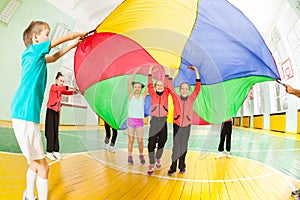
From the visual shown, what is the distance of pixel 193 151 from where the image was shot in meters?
2.31

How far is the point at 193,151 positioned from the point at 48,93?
1.31m

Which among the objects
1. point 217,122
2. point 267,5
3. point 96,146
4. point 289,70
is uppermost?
point 267,5

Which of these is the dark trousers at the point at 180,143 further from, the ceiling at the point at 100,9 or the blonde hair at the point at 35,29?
the blonde hair at the point at 35,29

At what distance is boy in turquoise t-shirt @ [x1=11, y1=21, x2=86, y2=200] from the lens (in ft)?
2.68

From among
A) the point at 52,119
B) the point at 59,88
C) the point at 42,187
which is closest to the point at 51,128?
the point at 52,119

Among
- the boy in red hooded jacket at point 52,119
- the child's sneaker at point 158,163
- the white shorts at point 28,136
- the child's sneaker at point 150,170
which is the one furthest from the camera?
the boy in red hooded jacket at point 52,119

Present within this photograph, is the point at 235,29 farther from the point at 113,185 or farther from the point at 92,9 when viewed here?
the point at 113,185

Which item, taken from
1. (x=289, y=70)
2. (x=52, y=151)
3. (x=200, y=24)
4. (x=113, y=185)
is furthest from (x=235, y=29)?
(x=52, y=151)

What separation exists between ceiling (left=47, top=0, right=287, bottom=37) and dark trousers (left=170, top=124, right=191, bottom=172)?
0.65 metres

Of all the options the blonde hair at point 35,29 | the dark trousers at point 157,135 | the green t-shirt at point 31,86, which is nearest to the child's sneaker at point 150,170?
the dark trousers at point 157,135

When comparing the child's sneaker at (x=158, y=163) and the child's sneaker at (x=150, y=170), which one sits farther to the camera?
the child's sneaker at (x=158, y=163)

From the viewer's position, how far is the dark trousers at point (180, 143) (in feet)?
4.71

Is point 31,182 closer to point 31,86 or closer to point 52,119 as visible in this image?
point 31,86

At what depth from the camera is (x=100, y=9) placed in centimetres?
122
